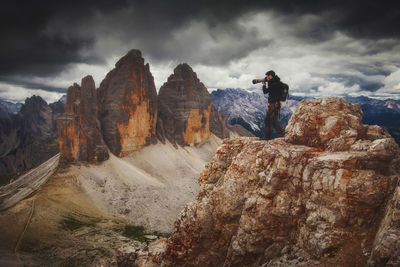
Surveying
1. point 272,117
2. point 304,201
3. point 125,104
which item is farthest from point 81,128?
point 304,201

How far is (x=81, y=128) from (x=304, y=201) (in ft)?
209

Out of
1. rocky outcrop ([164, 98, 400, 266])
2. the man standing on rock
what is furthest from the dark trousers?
rocky outcrop ([164, 98, 400, 266])

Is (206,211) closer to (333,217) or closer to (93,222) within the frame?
(333,217)

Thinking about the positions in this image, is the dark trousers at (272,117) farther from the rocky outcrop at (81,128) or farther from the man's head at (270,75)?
the rocky outcrop at (81,128)

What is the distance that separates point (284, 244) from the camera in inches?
449

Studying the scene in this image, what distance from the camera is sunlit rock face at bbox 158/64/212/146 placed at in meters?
99.6

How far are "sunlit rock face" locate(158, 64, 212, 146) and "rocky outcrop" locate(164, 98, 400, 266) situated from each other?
83.4m

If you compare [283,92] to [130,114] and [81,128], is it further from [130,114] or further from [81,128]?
[130,114]

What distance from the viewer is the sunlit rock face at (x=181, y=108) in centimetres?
9962

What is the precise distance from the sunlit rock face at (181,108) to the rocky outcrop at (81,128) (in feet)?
111

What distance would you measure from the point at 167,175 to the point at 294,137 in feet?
218

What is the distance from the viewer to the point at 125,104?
247ft

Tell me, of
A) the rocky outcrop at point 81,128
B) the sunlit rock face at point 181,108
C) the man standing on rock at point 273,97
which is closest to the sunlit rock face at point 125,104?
the rocky outcrop at point 81,128

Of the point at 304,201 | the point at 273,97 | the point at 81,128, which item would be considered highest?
the point at 273,97
